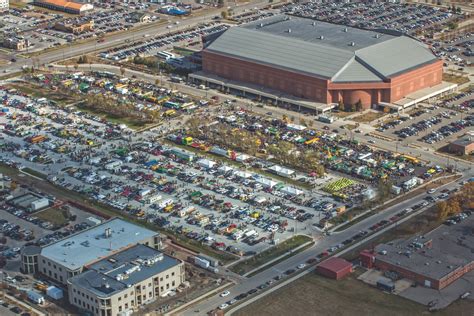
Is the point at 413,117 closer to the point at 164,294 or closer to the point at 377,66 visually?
the point at 377,66

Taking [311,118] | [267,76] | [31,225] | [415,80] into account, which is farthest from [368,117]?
[31,225]

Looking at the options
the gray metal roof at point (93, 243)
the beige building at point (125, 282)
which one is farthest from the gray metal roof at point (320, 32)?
the beige building at point (125, 282)

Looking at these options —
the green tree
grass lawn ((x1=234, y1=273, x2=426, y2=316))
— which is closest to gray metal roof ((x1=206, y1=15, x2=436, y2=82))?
the green tree

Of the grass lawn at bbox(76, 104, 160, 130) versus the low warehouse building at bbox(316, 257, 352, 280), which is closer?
the low warehouse building at bbox(316, 257, 352, 280)

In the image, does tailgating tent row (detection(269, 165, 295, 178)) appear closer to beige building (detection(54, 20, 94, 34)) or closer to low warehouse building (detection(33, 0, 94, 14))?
beige building (detection(54, 20, 94, 34))

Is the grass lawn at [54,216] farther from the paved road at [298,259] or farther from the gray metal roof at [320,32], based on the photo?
the gray metal roof at [320,32]

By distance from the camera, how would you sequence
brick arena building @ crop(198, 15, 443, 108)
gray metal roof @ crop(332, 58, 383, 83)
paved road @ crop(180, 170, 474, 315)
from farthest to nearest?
brick arena building @ crop(198, 15, 443, 108)
gray metal roof @ crop(332, 58, 383, 83)
paved road @ crop(180, 170, 474, 315)
